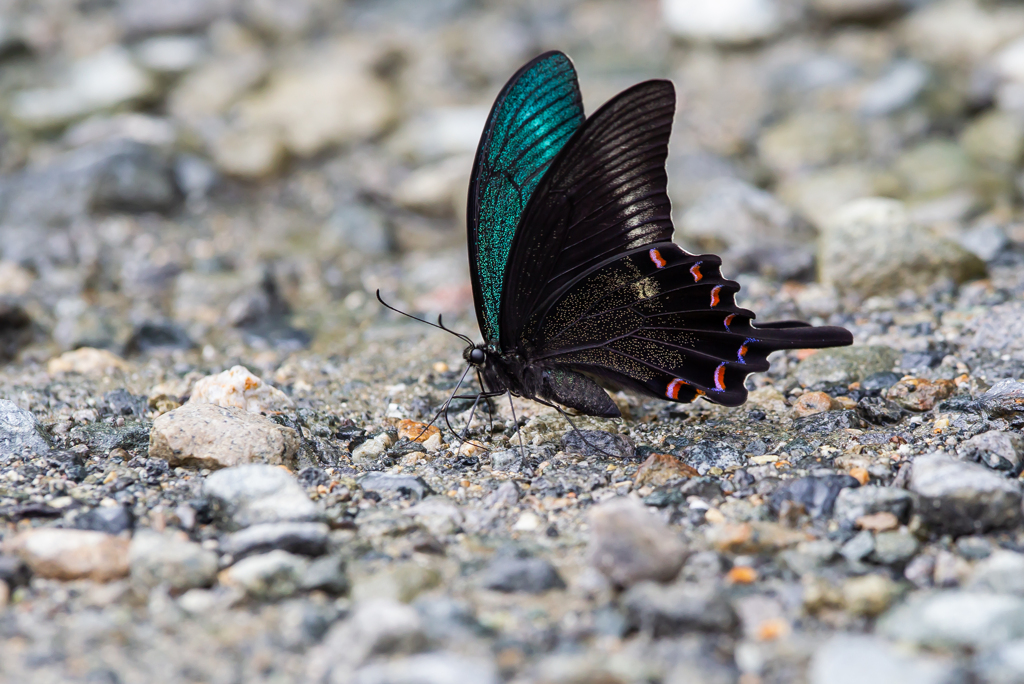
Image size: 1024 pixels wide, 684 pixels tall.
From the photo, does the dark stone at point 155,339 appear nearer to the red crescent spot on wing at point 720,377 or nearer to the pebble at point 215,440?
the pebble at point 215,440

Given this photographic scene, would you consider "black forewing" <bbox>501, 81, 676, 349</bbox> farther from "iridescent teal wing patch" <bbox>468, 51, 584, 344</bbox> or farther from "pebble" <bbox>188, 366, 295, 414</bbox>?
"pebble" <bbox>188, 366, 295, 414</bbox>

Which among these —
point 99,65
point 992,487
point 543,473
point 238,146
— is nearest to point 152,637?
point 543,473

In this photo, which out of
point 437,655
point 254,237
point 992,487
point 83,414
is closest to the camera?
point 437,655

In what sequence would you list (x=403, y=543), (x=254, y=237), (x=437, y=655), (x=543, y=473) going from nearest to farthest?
(x=437, y=655)
(x=403, y=543)
(x=543, y=473)
(x=254, y=237)

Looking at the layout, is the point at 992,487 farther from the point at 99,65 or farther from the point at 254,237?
the point at 99,65

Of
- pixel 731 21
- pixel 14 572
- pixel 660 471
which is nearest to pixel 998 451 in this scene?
pixel 660 471

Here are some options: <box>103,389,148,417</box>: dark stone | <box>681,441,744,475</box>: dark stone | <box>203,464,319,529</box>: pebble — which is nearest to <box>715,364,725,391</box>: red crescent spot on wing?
<box>681,441,744,475</box>: dark stone
